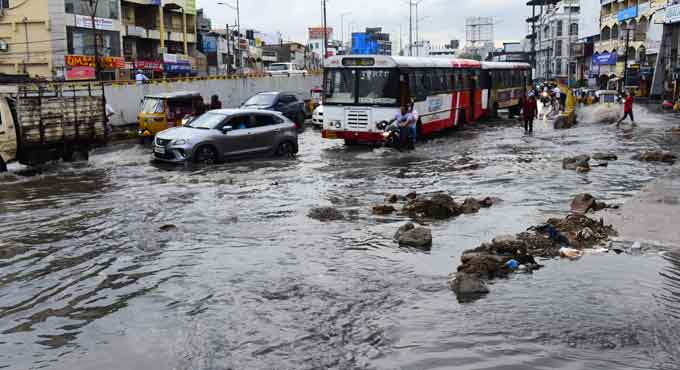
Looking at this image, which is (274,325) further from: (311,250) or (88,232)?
(88,232)

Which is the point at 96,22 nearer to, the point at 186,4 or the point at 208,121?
the point at 186,4

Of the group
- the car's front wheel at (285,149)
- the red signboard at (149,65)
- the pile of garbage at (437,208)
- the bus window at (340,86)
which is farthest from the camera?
the red signboard at (149,65)

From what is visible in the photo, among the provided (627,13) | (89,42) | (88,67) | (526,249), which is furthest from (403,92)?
(627,13)

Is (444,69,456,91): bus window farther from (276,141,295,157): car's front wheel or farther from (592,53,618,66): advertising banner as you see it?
(592,53,618,66): advertising banner

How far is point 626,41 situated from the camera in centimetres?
6744

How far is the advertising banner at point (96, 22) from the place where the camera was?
4597 cm

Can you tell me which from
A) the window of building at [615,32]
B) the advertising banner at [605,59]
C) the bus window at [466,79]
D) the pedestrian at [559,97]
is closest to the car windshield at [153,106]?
the bus window at [466,79]

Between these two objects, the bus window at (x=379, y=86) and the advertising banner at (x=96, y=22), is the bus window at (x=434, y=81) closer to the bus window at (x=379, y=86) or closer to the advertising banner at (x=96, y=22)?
the bus window at (x=379, y=86)

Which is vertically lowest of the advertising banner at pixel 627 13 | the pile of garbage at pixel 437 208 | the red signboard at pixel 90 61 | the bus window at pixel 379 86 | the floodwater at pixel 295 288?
the floodwater at pixel 295 288

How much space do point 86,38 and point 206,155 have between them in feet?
107

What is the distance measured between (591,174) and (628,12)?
6069cm

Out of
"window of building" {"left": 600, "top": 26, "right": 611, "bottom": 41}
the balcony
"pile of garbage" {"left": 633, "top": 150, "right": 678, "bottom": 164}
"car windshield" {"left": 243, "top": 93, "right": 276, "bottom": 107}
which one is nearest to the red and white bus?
"pile of garbage" {"left": 633, "top": 150, "right": 678, "bottom": 164}

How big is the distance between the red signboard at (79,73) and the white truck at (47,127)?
24.2m

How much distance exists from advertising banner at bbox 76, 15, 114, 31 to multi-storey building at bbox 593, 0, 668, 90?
142 ft
